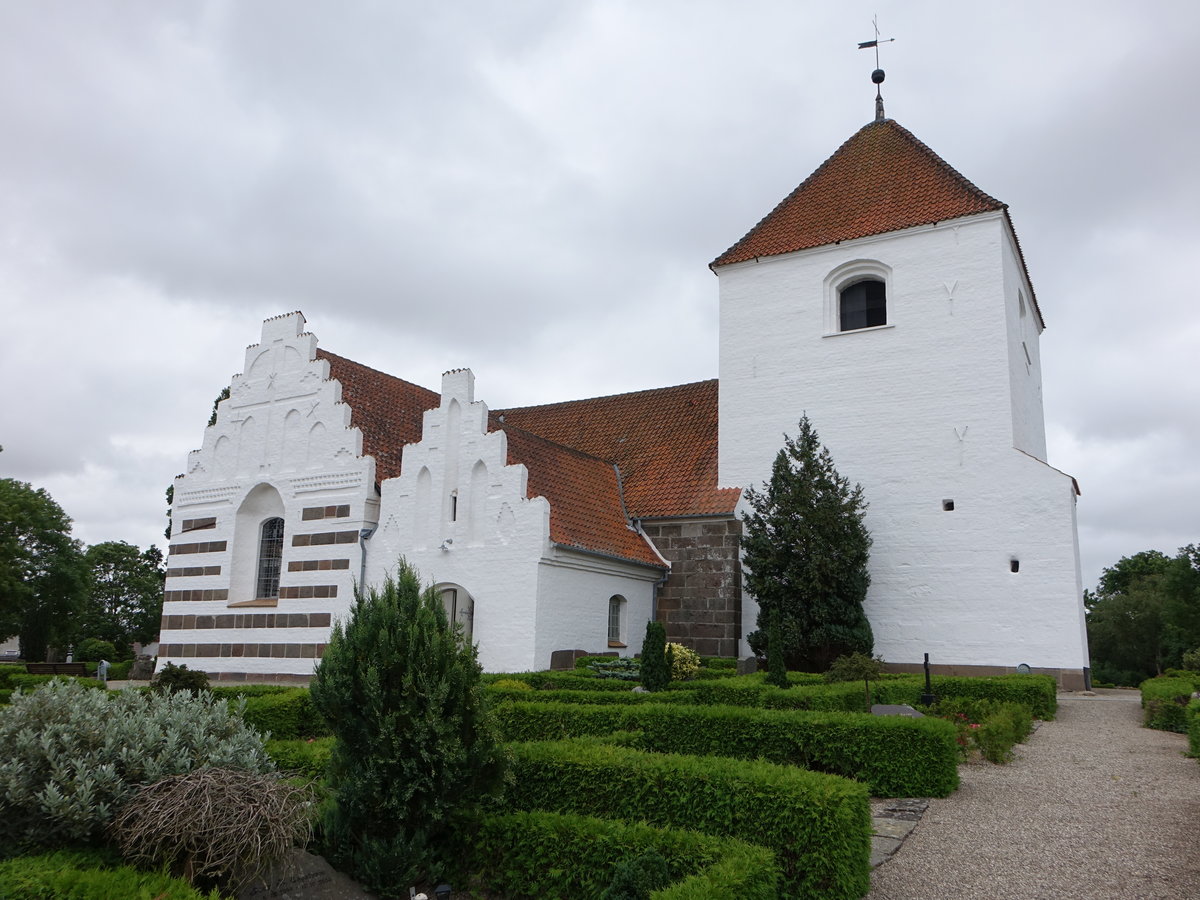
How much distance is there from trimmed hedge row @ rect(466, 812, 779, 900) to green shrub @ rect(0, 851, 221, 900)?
1648 mm

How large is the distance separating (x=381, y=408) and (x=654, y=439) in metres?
5.79

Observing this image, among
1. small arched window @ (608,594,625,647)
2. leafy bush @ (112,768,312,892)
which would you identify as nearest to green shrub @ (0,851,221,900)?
leafy bush @ (112,768,312,892)

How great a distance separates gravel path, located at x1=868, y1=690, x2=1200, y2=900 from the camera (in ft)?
17.4

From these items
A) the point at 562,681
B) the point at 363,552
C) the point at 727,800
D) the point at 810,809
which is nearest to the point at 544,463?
the point at 363,552

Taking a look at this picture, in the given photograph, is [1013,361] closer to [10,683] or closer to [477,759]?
[477,759]

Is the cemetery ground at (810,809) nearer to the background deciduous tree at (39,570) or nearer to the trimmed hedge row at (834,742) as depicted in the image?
the trimmed hedge row at (834,742)

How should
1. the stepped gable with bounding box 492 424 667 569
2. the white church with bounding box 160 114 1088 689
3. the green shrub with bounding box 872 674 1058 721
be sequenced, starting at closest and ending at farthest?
1. the green shrub with bounding box 872 674 1058 721
2. the white church with bounding box 160 114 1088 689
3. the stepped gable with bounding box 492 424 667 569

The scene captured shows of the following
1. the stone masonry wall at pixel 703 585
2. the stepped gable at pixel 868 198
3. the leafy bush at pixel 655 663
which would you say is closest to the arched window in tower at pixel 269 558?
the stone masonry wall at pixel 703 585

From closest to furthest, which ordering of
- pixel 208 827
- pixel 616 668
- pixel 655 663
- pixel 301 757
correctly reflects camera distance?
pixel 208 827, pixel 301 757, pixel 655 663, pixel 616 668

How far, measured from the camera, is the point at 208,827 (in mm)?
4574

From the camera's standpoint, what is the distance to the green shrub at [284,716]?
988cm

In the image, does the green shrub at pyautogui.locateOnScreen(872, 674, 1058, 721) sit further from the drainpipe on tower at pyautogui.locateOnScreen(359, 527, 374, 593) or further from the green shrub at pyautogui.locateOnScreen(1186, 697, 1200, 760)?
the drainpipe on tower at pyautogui.locateOnScreen(359, 527, 374, 593)

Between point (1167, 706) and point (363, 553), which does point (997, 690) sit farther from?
point (363, 553)

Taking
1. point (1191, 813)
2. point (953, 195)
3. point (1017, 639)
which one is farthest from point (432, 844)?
point (953, 195)
